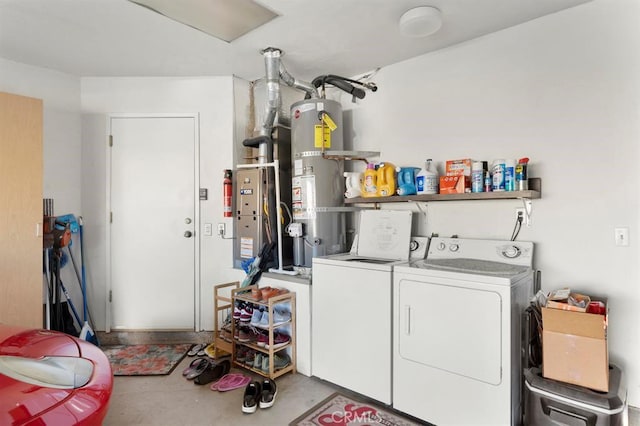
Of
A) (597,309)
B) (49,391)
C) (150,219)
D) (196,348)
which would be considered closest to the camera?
(49,391)

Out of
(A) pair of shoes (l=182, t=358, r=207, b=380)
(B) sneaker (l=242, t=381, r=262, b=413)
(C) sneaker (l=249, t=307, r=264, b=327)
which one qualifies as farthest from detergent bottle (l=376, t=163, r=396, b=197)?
(A) pair of shoes (l=182, t=358, r=207, b=380)

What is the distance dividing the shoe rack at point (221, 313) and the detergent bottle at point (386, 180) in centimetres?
150

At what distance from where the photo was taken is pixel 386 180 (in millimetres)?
2725

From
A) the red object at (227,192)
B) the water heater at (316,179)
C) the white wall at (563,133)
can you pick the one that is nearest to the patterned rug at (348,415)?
the water heater at (316,179)

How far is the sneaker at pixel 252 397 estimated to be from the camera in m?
2.16

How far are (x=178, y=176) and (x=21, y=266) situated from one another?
1388mm

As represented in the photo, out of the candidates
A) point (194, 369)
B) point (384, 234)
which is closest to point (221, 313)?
point (194, 369)

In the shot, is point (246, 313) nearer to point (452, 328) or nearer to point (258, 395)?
point (258, 395)

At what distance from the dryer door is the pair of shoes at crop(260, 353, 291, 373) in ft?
3.18

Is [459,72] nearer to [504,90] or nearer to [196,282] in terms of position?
[504,90]

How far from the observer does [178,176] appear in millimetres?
3395

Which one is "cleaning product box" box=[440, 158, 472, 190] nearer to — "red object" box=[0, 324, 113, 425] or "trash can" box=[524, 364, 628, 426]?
"trash can" box=[524, 364, 628, 426]

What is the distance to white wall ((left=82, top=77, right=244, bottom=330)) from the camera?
132 inches

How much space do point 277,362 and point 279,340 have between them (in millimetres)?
166
